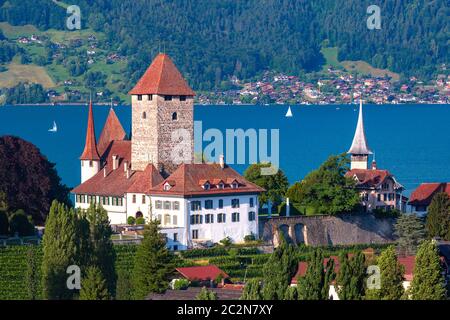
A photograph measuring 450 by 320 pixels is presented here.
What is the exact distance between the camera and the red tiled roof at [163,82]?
86500 millimetres

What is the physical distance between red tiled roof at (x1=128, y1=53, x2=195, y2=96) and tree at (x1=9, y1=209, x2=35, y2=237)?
466 inches

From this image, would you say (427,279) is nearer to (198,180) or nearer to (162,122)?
(198,180)

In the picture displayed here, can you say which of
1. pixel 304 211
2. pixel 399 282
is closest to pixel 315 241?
pixel 304 211

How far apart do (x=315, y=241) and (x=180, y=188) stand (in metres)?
9.18

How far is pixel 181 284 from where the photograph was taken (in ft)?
219

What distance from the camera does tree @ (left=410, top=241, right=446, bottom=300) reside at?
197ft

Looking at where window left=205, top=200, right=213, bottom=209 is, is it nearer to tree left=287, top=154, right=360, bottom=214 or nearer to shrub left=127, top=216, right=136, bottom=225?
shrub left=127, top=216, right=136, bottom=225

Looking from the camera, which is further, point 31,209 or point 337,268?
point 31,209

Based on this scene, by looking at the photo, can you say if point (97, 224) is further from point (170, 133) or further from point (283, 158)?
point (283, 158)

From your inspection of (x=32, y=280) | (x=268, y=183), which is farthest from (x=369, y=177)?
(x=32, y=280)

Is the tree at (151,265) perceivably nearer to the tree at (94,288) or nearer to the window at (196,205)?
the tree at (94,288)

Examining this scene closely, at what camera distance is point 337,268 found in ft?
212

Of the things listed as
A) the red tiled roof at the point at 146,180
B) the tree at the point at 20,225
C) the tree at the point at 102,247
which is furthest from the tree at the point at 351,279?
the red tiled roof at the point at 146,180

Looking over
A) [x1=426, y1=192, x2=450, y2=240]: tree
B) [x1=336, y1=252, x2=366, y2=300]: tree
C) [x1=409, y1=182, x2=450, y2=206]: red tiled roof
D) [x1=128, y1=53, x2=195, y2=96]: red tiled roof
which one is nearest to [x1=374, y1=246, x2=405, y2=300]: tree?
[x1=336, y1=252, x2=366, y2=300]: tree
